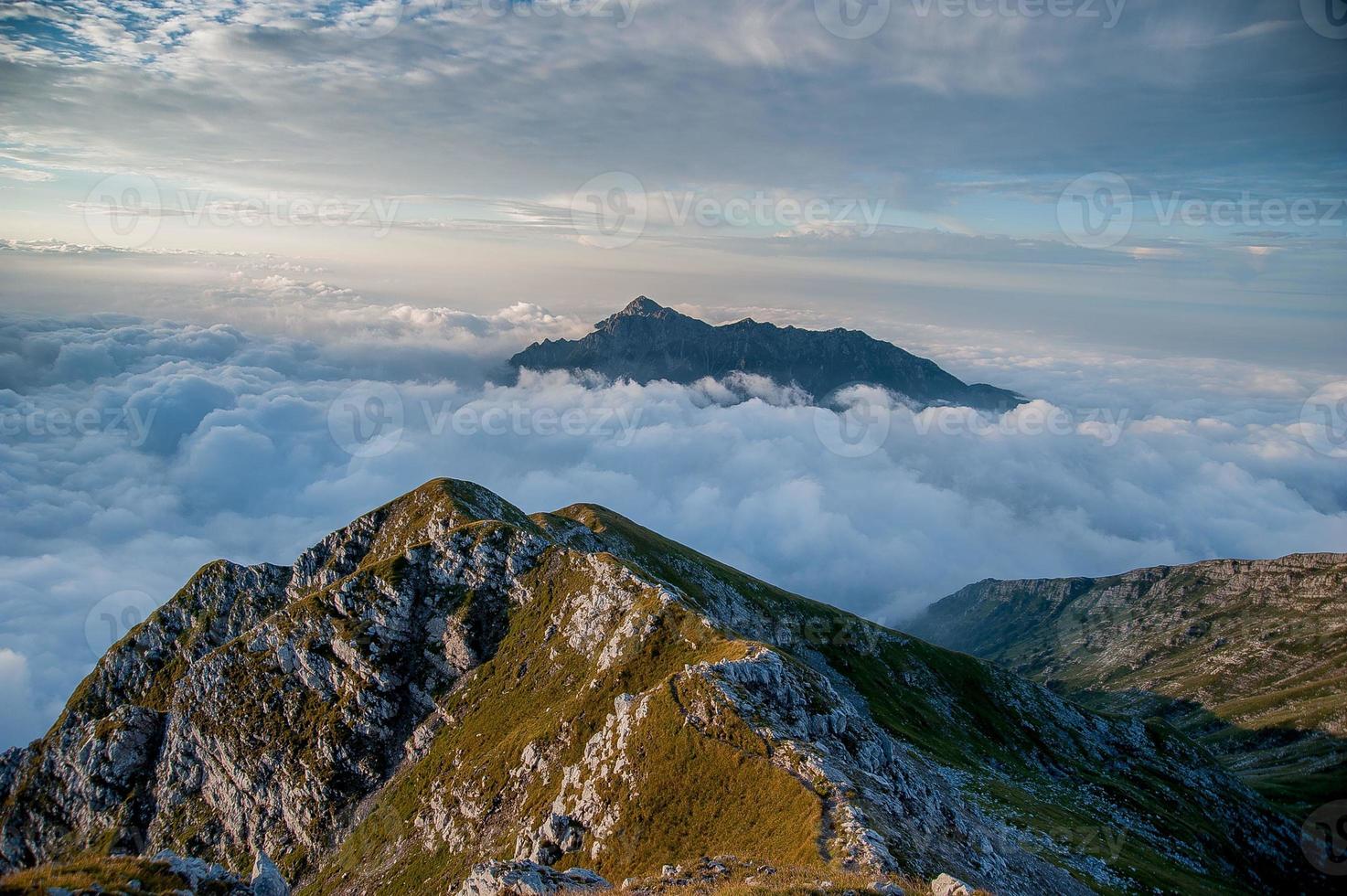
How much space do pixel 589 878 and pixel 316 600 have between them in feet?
313

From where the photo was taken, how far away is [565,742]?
77062 millimetres

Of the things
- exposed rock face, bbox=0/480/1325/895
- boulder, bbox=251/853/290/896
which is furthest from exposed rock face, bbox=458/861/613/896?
boulder, bbox=251/853/290/896

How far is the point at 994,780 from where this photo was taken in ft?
358

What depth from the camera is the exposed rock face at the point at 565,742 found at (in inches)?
2277

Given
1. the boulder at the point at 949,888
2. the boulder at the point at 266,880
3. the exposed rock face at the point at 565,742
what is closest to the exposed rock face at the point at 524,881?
the exposed rock face at the point at 565,742

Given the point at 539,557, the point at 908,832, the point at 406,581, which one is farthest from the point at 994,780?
the point at 406,581

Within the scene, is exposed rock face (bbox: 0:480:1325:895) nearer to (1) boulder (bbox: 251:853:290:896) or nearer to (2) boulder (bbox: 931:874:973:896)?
(2) boulder (bbox: 931:874:973:896)

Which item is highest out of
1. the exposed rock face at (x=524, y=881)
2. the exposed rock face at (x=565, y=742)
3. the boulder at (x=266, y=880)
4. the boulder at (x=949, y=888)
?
the boulder at (x=266, y=880)

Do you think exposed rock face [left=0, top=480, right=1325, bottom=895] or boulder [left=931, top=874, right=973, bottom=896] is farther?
exposed rock face [left=0, top=480, right=1325, bottom=895]

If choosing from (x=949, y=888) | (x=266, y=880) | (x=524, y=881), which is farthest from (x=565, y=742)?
(x=949, y=888)

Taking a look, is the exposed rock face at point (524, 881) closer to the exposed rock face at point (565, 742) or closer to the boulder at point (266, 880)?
the exposed rock face at point (565, 742)

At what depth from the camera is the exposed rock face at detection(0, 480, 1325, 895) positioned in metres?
57.8

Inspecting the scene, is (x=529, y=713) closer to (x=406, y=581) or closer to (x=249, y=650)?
(x=406, y=581)

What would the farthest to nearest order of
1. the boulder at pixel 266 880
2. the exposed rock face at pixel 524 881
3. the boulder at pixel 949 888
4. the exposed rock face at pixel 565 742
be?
the exposed rock face at pixel 565 742, the exposed rock face at pixel 524 881, the boulder at pixel 949 888, the boulder at pixel 266 880
